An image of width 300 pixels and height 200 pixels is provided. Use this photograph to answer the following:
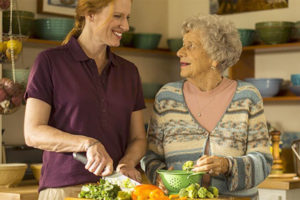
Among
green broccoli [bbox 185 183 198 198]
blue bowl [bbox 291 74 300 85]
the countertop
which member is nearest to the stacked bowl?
blue bowl [bbox 291 74 300 85]

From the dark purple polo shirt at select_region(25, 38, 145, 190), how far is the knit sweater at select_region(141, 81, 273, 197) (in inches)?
7.1

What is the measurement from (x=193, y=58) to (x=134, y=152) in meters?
0.45

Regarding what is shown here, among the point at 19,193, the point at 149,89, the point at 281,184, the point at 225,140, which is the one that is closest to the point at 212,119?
the point at 225,140

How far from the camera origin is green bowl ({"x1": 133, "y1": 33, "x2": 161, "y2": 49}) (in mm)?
4840

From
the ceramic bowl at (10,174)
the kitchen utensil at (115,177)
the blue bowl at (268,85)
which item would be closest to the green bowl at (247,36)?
the blue bowl at (268,85)

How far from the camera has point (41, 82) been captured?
7.02ft

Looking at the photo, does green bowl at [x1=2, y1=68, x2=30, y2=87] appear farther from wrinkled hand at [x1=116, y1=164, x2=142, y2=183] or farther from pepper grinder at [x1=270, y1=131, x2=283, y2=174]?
pepper grinder at [x1=270, y1=131, x2=283, y2=174]

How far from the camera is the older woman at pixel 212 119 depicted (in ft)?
7.66

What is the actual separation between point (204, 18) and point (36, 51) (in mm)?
2095

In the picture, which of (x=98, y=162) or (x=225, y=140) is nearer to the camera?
(x=98, y=162)

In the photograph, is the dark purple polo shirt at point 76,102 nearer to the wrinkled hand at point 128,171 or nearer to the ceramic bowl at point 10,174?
the wrinkled hand at point 128,171

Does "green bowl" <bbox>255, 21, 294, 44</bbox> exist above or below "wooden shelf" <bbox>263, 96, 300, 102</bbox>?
above

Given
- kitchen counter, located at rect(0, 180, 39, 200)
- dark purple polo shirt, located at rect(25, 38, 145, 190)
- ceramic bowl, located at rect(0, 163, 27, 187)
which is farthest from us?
ceramic bowl, located at rect(0, 163, 27, 187)

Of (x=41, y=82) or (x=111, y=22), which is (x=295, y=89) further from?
(x=41, y=82)
